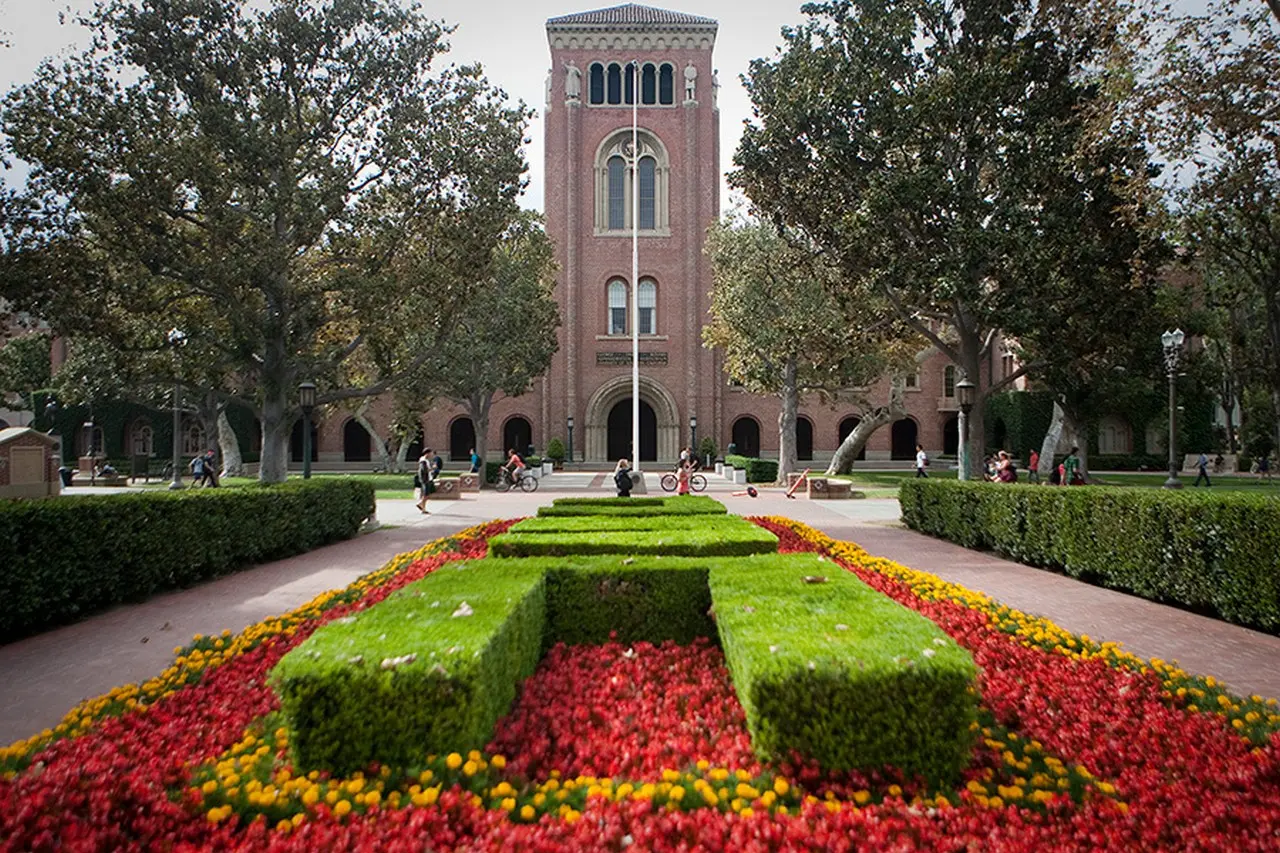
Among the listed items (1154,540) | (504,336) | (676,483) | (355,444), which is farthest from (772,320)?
(355,444)

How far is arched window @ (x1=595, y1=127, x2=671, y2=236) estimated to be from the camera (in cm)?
4053

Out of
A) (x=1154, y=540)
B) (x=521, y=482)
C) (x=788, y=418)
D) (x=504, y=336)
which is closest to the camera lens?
(x=1154, y=540)

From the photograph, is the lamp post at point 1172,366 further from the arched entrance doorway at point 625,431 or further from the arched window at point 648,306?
the arched entrance doorway at point 625,431

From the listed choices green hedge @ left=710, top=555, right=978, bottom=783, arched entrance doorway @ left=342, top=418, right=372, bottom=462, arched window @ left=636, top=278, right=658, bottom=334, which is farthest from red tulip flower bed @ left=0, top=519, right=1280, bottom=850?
arched entrance doorway @ left=342, top=418, right=372, bottom=462

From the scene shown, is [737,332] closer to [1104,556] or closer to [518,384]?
[518,384]

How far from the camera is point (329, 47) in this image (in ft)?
51.8

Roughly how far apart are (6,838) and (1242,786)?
186 inches

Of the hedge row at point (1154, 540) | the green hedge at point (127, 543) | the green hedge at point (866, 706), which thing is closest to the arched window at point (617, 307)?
the green hedge at point (127, 543)

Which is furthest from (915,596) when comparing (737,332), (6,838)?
(737,332)

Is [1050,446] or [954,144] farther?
[1050,446]

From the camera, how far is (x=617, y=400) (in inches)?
1629

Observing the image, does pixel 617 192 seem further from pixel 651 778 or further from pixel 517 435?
pixel 651 778

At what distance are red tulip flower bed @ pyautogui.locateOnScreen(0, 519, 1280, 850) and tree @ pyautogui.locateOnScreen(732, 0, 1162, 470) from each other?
→ 11.0 m

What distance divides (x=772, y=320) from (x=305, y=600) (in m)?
19.2
